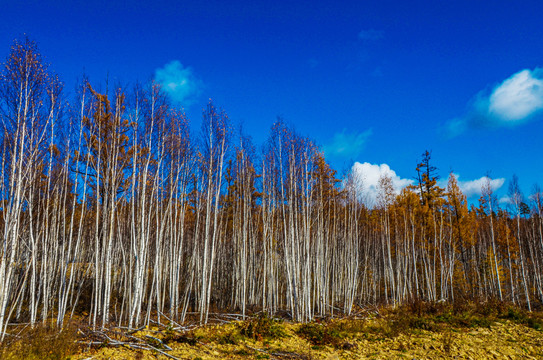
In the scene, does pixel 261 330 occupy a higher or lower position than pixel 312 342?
higher

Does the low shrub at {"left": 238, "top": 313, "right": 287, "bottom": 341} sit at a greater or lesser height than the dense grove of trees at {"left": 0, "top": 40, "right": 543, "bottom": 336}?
lesser

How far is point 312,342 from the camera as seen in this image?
22.7 feet

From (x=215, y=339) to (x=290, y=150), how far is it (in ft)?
20.2

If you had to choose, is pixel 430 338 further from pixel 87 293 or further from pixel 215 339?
pixel 87 293

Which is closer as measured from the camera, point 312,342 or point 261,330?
point 312,342

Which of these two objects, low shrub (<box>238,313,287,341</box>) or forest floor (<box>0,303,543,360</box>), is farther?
low shrub (<box>238,313,287,341</box>)

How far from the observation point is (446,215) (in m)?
17.9

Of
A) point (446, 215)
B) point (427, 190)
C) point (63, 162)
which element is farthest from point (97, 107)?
point (427, 190)

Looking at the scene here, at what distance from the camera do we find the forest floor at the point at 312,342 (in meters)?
5.51

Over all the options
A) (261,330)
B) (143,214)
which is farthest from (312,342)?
(143,214)

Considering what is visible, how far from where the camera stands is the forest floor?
217 inches

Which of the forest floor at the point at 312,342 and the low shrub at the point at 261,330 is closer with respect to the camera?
the forest floor at the point at 312,342

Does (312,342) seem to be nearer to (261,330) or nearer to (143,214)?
(261,330)

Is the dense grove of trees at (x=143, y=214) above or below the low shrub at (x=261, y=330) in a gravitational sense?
above
